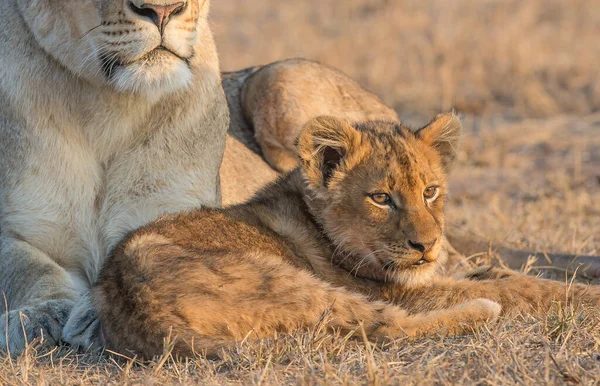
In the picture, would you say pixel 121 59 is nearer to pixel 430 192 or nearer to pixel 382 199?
pixel 382 199

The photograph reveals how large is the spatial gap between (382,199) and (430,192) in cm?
23

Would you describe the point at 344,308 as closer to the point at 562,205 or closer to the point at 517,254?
the point at 517,254

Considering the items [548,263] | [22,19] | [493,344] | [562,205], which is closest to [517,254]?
[548,263]

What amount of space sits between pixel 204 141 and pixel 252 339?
1.79m

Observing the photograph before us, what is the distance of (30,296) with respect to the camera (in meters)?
4.23

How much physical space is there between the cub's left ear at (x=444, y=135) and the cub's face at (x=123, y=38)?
1042mm

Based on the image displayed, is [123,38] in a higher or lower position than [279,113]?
higher

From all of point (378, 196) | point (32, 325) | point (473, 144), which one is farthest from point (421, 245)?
point (473, 144)

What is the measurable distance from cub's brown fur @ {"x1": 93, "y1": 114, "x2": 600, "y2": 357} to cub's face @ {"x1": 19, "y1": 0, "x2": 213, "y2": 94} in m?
0.64

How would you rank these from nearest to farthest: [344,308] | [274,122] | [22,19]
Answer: [344,308] → [22,19] → [274,122]

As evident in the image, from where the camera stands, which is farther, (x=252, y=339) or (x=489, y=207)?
(x=489, y=207)

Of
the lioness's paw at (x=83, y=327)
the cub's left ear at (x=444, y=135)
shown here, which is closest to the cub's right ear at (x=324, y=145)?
the cub's left ear at (x=444, y=135)

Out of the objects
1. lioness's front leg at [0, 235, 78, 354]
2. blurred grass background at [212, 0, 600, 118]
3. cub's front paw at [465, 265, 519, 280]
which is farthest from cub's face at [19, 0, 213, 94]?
blurred grass background at [212, 0, 600, 118]

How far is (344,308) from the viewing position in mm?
3363
